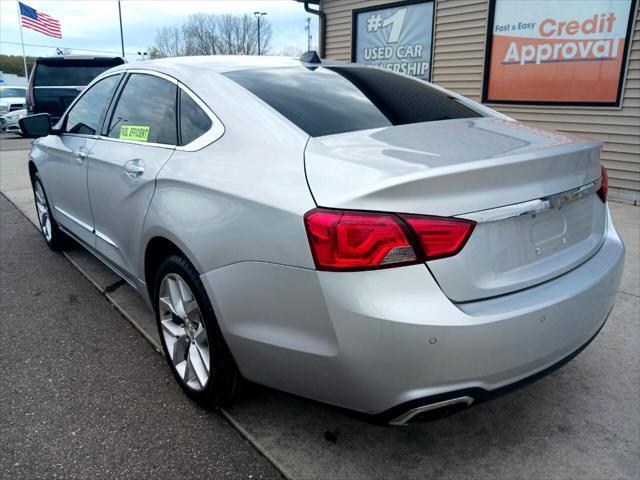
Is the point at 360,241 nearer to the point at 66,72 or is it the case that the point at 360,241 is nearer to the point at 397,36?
the point at 397,36

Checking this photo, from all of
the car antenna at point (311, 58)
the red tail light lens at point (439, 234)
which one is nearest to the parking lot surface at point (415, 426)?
the red tail light lens at point (439, 234)

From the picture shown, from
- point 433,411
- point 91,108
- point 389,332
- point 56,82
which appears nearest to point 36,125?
point 91,108

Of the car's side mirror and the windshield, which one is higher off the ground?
the windshield

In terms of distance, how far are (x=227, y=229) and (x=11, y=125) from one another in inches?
791

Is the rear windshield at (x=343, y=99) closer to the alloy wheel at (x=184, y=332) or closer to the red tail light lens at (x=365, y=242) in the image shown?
the red tail light lens at (x=365, y=242)

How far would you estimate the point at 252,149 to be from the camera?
2.04 m

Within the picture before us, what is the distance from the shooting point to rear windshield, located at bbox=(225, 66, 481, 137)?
2.17m

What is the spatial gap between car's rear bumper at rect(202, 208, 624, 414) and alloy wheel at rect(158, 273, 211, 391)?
0.40m

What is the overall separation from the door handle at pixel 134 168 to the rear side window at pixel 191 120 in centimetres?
30

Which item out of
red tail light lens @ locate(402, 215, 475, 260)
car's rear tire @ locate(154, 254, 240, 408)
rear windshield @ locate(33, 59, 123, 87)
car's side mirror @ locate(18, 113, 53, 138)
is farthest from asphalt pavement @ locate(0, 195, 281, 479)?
rear windshield @ locate(33, 59, 123, 87)

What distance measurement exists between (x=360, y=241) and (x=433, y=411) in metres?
0.62

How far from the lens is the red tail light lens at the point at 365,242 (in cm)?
161

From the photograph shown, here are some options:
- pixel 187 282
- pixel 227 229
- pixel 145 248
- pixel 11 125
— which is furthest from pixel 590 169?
pixel 11 125

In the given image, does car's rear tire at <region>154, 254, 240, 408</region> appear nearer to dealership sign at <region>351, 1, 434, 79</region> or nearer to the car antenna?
the car antenna
